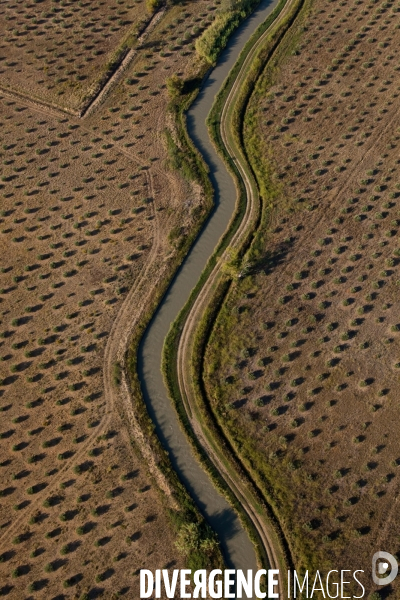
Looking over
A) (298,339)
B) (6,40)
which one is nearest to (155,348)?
(298,339)

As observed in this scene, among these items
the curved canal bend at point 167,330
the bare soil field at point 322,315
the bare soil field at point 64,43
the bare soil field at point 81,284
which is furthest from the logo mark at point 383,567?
the bare soil field at point 64,43

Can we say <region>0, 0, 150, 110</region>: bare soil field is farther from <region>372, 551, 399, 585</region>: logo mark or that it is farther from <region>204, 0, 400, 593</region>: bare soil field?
<region>372, 551, 399, 585</region>: logo mark

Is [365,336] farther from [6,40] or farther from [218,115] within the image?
[6,40]

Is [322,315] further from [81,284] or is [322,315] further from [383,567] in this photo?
[81,284]

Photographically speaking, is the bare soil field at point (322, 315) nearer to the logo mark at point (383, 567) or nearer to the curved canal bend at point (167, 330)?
the logo mark at point (383, 567)

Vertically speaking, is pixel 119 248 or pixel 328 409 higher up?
pixel 119 248

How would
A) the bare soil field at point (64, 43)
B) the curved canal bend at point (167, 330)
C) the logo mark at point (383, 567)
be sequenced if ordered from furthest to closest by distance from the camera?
the bare soil field at point (64, 43) < the curved canal bend at point (167, 330) < the logo mark at point (383, 567)
